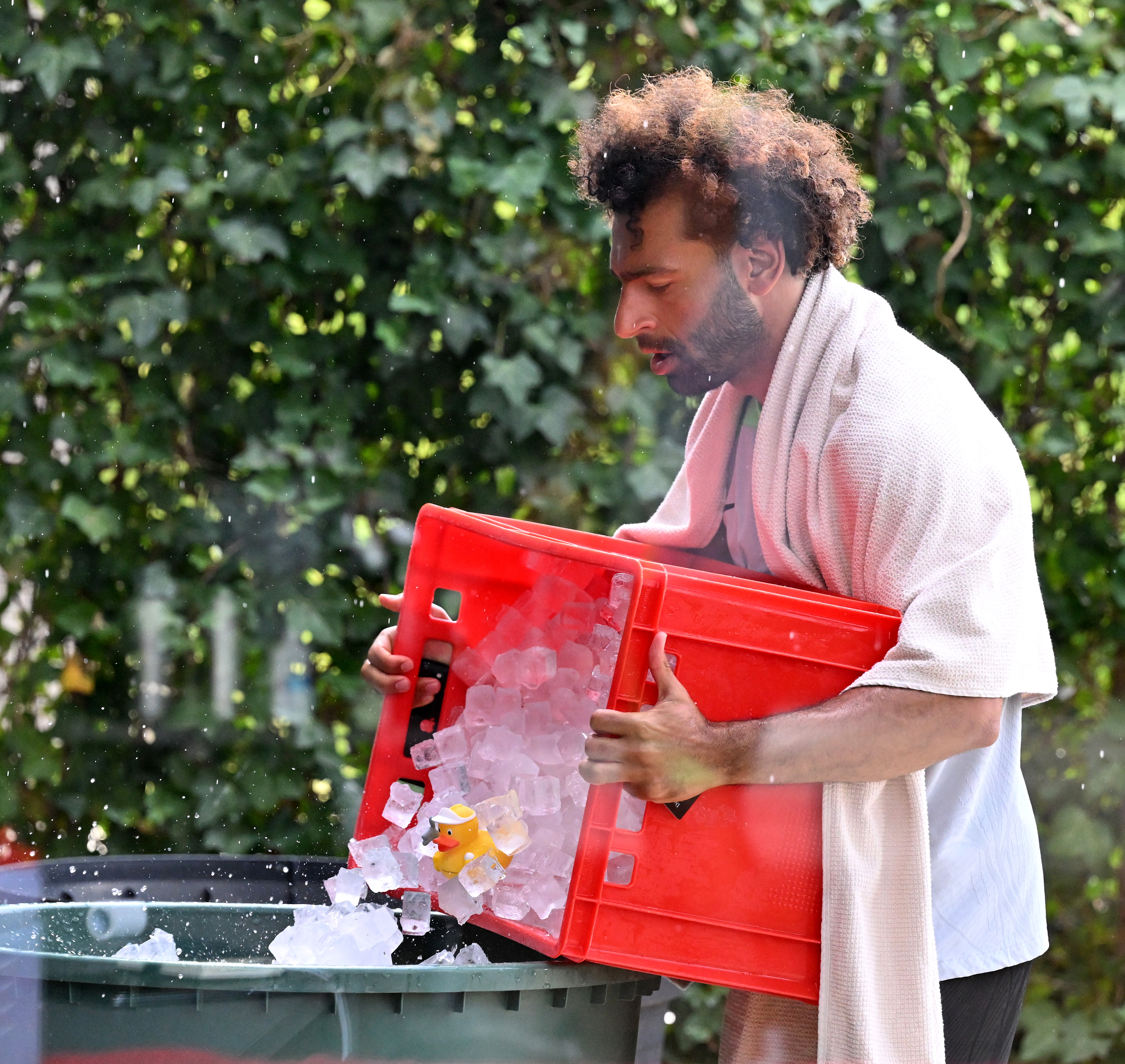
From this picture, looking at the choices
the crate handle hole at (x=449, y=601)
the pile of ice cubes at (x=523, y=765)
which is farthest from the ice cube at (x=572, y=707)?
the crate handle hole at (x=449, y=601)

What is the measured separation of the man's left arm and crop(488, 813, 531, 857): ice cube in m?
0.12

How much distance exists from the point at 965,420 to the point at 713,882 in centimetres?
45

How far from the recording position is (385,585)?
2.29 metres

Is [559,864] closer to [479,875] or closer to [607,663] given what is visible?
[479,875]

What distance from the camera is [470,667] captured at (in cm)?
134

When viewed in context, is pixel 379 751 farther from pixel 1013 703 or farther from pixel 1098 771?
pixel 1098 771

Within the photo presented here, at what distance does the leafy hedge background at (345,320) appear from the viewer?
216cm

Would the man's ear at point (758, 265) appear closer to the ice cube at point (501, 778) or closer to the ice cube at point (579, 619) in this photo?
the ice cube at point (579, 619)

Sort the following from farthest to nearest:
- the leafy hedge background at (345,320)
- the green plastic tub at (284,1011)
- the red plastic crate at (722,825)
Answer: the leafy hedge background at (345,320)
the red plastic crate at (722,825)
the green plastic tub at (284,1011)

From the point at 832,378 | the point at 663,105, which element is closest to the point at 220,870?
the point at 832,378

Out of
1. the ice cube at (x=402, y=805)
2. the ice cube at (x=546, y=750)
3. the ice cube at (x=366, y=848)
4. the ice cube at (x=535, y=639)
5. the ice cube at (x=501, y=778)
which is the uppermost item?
the ice cube at (x=535, y=639)

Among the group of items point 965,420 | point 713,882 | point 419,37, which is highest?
point 419,37

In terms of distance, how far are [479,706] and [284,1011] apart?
39cm

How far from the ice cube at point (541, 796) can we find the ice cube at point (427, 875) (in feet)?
0.33
